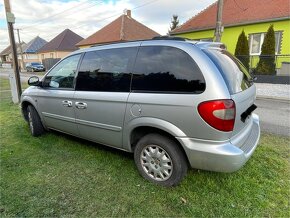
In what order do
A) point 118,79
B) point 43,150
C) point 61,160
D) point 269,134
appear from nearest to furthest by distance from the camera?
point 118,79, point 61,160, point 43,150, point 269,134

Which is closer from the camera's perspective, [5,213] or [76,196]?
[5,213]

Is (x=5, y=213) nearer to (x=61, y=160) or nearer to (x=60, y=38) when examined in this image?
(x=61, y=160)

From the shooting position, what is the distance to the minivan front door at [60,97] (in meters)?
3.85

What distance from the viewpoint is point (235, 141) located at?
8.46 feet

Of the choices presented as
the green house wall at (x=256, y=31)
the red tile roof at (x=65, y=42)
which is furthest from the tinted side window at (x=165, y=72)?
the red tile roof at (x=65, y=42)

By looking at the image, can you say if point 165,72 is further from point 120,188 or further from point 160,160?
point 120,188

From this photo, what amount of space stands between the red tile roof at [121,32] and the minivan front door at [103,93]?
23418 mm

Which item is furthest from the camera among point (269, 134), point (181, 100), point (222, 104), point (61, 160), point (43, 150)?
point (269, 134)

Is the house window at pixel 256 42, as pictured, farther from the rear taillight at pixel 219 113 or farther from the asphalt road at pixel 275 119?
the rear taillight at pixel 219 113

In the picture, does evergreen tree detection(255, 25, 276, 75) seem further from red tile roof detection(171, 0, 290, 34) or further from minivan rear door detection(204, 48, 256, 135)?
minivan rear door detection(204, 48, 256, 135)

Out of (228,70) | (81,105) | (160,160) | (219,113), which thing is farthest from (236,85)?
(81,105)

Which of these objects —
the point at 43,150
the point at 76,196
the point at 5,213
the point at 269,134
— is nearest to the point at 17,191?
the point at 5,213

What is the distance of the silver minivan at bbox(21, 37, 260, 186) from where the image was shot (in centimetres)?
247

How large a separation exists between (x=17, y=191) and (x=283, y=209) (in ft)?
10.5
